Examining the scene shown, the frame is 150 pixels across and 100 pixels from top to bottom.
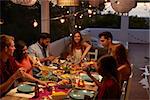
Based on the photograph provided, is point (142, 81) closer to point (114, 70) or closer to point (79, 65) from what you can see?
point (79, 65)

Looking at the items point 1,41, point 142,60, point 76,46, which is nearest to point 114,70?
point 1,41

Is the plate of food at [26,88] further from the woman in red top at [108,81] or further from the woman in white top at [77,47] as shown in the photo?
the woman in white top at [77,47]

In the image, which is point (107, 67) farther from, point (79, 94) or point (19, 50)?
point (19, 50)

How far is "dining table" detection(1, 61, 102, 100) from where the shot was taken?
219cm

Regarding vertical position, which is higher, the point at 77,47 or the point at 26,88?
the point at 77,47

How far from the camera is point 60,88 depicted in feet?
8.02

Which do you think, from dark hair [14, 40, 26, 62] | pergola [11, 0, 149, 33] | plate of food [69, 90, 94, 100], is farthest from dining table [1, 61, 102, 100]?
pergola [11, 0, 149, 33]

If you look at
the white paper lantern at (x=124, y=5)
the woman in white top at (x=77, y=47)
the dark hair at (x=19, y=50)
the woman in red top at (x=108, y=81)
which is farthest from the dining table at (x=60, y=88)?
the white paper lantern at (x=124, y=5)

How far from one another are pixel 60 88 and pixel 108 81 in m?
0.50

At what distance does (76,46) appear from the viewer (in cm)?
406

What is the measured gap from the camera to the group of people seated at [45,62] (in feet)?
6.95

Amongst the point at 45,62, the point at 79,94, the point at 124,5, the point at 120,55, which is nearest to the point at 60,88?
the point at 79,94

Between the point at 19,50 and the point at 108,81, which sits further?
the point at 19,50

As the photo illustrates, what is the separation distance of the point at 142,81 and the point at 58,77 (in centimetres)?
277
